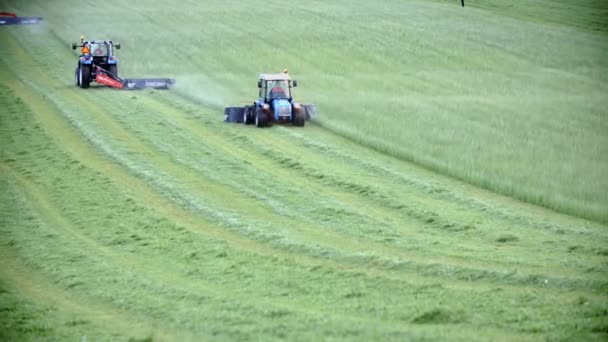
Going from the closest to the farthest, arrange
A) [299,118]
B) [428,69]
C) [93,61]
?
Result: [299,118] < [93,61] < [428,69]

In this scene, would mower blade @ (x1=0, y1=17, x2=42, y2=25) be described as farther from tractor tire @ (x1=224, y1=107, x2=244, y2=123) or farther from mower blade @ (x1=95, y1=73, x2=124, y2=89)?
tractor tire @ (x1=224, y1=107, x2=244, y2=123)

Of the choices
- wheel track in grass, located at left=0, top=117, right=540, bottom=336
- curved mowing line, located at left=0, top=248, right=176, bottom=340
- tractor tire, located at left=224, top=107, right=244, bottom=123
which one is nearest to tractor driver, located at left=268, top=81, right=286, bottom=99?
tractor tire, located at left=224, top=107, right=244, bottom=123

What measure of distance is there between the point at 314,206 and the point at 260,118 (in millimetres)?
9185

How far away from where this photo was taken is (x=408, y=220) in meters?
17.2

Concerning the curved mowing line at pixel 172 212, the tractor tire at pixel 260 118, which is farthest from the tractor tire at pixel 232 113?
the curved mowing line at pixel 172 212

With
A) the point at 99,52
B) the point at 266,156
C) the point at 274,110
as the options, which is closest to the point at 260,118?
the point at 274,110

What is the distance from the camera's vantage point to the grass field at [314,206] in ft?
40.9

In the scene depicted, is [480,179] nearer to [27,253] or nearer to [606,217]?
[606,217]

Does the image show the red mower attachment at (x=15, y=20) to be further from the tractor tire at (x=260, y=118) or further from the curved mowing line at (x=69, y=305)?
the curved mowing line at (x=69, y=305)

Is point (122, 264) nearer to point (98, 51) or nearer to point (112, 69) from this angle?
point (112, 69)

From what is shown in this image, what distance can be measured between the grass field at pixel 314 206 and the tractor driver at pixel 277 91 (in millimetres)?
1446

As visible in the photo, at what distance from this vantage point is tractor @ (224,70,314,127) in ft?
89.0

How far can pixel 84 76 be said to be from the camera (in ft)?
112

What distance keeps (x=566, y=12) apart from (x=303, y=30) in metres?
19.3
